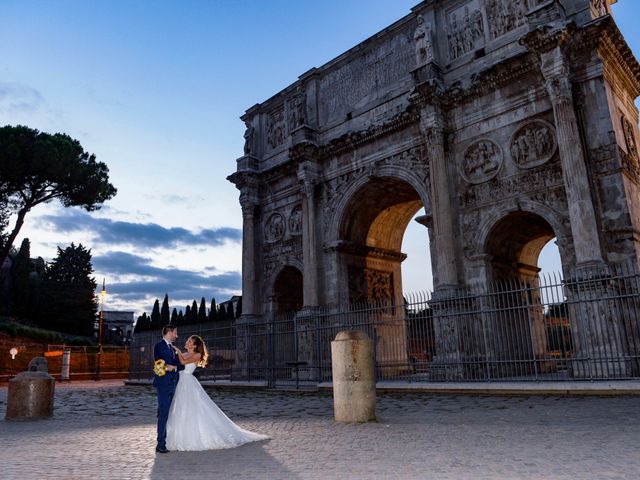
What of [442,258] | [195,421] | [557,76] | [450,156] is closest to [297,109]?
[450,156]

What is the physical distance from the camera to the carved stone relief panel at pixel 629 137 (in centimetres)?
1320

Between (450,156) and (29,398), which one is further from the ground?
(450,156)

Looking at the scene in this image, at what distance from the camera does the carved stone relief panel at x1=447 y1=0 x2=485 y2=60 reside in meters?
15.0

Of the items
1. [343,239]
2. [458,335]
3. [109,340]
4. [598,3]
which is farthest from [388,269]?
[109,340]

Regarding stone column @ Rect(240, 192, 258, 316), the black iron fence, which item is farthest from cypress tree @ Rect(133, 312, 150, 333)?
stone column @ Rect(240, 192, 258, 316)

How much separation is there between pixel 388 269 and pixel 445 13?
9.35 m

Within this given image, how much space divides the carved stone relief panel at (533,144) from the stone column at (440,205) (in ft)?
6.44

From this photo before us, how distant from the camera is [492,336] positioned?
38.9 ft

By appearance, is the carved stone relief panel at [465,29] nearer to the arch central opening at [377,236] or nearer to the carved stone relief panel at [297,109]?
the arch central opening at [377,236]

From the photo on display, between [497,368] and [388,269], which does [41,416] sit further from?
[388,269]

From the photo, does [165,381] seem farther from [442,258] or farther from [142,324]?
[142,324]

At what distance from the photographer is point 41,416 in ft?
29.9

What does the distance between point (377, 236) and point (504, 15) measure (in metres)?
8.69

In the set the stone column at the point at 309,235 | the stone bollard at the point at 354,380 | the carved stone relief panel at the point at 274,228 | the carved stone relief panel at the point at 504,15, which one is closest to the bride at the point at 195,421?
the stone bollard at the point at 354,380
